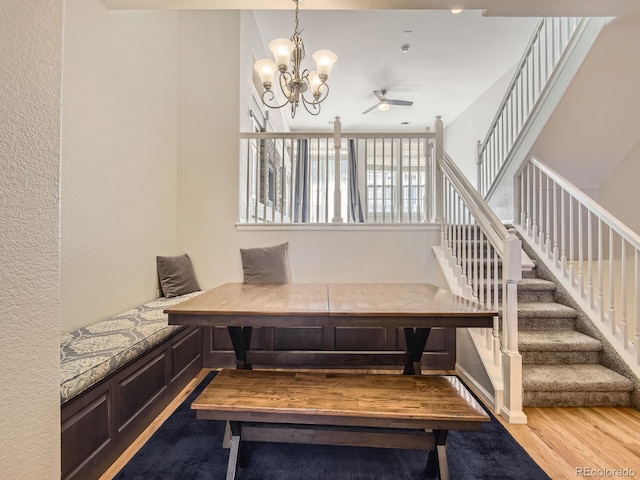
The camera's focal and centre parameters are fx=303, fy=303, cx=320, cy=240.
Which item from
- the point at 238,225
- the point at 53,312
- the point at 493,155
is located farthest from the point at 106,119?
the point at 493,155

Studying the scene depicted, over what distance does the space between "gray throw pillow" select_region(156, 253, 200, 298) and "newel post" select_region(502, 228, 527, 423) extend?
2.80 metres

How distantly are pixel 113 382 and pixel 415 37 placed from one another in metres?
5.07

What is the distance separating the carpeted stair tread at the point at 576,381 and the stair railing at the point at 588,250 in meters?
0.16

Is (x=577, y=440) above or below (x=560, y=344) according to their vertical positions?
below

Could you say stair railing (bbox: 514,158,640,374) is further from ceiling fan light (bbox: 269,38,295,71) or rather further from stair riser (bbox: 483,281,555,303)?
ceiling fan light (bbox: 269,38,295,71)

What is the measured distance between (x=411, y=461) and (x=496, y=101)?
568 centimetres

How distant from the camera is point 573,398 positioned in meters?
2.19

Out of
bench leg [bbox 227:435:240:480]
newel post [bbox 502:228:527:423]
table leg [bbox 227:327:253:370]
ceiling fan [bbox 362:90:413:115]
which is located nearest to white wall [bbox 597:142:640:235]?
newel post [bbox 502:228:527:423]

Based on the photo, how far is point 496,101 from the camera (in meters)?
5.23

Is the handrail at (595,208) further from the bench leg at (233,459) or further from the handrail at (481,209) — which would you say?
the bench leg at (233,459)

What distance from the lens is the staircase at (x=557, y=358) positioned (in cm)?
219

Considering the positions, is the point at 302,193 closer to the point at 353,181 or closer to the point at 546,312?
the point at 353,181

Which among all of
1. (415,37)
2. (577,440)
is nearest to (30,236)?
(577,440)

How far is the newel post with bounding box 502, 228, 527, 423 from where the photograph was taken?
6.61ft
